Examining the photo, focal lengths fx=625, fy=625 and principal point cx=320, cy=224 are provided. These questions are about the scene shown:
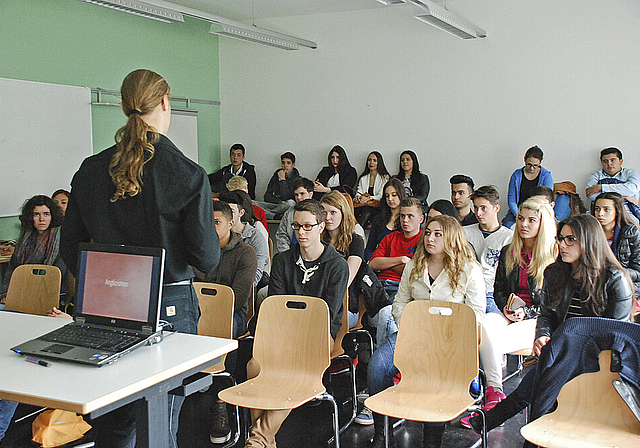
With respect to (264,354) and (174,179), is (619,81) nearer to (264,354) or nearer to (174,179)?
(264,354)

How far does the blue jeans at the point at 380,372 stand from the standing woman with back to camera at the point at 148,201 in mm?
1076

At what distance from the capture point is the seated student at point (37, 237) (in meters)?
4.35

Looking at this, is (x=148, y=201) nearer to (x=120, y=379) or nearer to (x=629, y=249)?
(x=120, y=379)

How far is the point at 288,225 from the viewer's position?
5012 millimetres

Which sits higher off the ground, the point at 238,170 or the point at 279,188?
the point at 238,170

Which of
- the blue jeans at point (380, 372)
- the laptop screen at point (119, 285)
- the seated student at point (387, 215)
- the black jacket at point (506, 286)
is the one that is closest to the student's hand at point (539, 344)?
the blue jeans at point (380, 372)

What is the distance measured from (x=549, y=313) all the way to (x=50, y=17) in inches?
236

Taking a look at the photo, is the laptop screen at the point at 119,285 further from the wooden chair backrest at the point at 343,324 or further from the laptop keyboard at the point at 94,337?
the wooden chair backrest at the point at 343,324

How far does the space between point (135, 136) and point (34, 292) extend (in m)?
1.88

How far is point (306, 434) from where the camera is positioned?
3127 mm

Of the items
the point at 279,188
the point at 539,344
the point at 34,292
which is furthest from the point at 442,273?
the point at 279,188

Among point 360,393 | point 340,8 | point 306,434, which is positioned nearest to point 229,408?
point 306,434

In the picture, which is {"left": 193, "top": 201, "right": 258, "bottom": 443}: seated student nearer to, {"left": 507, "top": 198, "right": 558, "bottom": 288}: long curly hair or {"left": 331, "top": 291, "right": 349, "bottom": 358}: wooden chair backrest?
{"left": 331, "top": 291, "right": 349, "bottom": 358}: wooden chair backrest

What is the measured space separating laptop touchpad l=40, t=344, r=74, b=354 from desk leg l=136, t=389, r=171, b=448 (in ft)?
0.92
